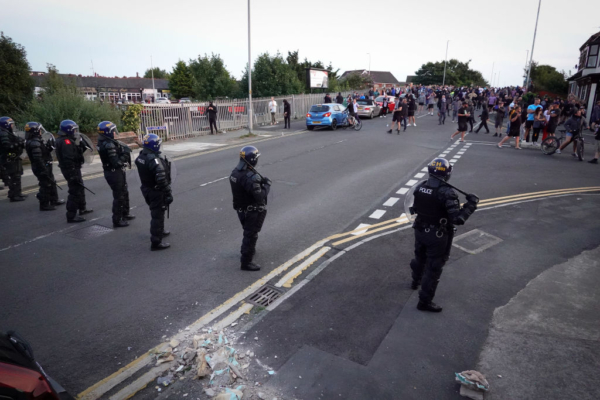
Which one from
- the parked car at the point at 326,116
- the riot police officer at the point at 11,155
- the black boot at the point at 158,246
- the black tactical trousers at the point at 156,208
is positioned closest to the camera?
the black tactical trousers at the point at 156,208

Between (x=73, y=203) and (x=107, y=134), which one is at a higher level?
(x=107, y=134)

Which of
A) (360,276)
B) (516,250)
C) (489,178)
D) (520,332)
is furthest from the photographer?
(489,178)

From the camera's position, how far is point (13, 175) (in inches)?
360

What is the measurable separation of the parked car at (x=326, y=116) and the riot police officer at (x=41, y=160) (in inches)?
628

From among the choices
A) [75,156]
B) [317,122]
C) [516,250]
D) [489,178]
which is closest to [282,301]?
[516,250]

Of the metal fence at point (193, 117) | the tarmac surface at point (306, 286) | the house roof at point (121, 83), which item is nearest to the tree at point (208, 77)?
the metal fence at point (193, 117)

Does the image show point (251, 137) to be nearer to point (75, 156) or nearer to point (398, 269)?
point (75, 156)

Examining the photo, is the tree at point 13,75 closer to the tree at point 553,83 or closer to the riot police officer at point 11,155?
the riot police officer at point 11,155

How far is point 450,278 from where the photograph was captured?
5770 mm

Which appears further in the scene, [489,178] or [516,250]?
[489,178]

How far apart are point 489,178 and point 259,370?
10.2 metres

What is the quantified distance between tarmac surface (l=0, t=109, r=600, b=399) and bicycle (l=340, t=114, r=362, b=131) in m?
12.6

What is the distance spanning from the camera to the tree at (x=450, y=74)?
89.4 m

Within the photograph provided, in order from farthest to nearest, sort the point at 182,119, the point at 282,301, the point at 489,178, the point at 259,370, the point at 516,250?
the point at 182,119 → the point at 489,178 → the point at 516,250 → the point at 282,301 → the point at 259,370
